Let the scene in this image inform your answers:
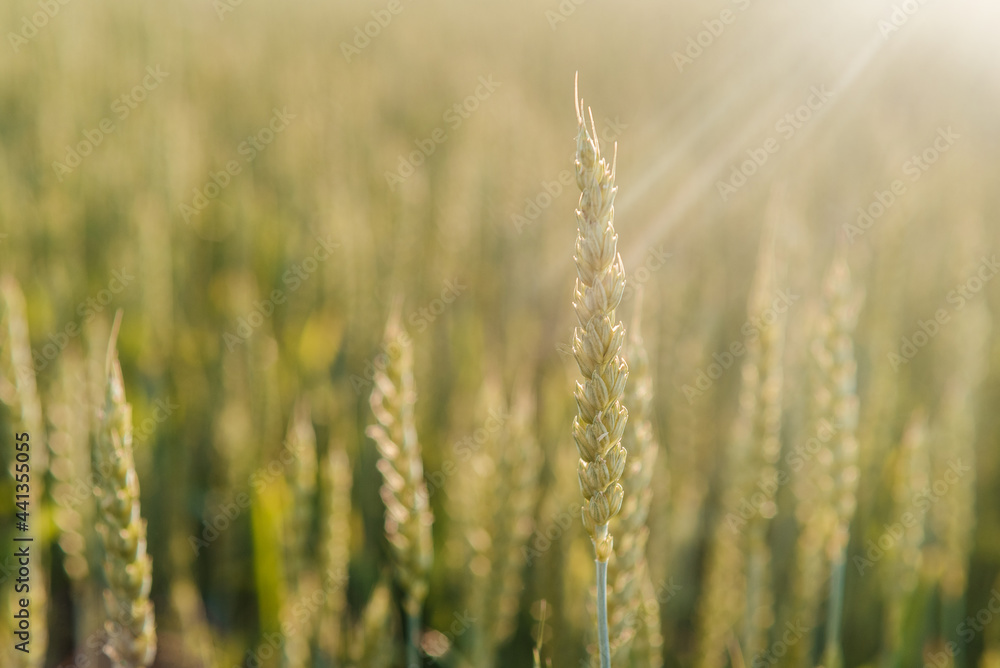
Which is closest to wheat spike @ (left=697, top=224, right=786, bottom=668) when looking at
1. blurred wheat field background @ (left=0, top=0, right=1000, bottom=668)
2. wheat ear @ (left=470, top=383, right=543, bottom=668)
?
blurred wheat field background @ (left=0, top=0, right=1000, bottom=668)

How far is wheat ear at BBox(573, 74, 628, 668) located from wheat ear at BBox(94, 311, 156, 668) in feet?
1.68

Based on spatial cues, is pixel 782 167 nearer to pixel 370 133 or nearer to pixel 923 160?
pixel 923 160

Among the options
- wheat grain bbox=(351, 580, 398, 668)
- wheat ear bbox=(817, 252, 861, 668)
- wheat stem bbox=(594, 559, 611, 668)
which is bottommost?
wheat grain bbox=(351, 580, 398, 668)

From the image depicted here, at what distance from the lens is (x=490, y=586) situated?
1.31 m

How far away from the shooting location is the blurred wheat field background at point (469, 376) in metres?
1.28

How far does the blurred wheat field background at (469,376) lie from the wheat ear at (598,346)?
0.19 metres

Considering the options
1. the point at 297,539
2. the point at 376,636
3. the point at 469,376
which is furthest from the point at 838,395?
the point at 469,376

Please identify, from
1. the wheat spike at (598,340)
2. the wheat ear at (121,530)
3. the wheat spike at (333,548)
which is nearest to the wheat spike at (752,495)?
the wheat spike at (598,340)

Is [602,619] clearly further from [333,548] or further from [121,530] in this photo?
[333,548]

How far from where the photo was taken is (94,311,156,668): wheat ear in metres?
0.85

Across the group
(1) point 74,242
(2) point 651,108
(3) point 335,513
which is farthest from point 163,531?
(2) point 651,108

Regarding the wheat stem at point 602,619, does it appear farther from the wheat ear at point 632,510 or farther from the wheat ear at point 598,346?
the wheat ear at point 632,510

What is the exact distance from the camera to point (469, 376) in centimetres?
251

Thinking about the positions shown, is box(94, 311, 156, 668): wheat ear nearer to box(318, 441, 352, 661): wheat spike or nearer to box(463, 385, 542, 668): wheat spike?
box(318, 441, 352, 661): wheat spike
